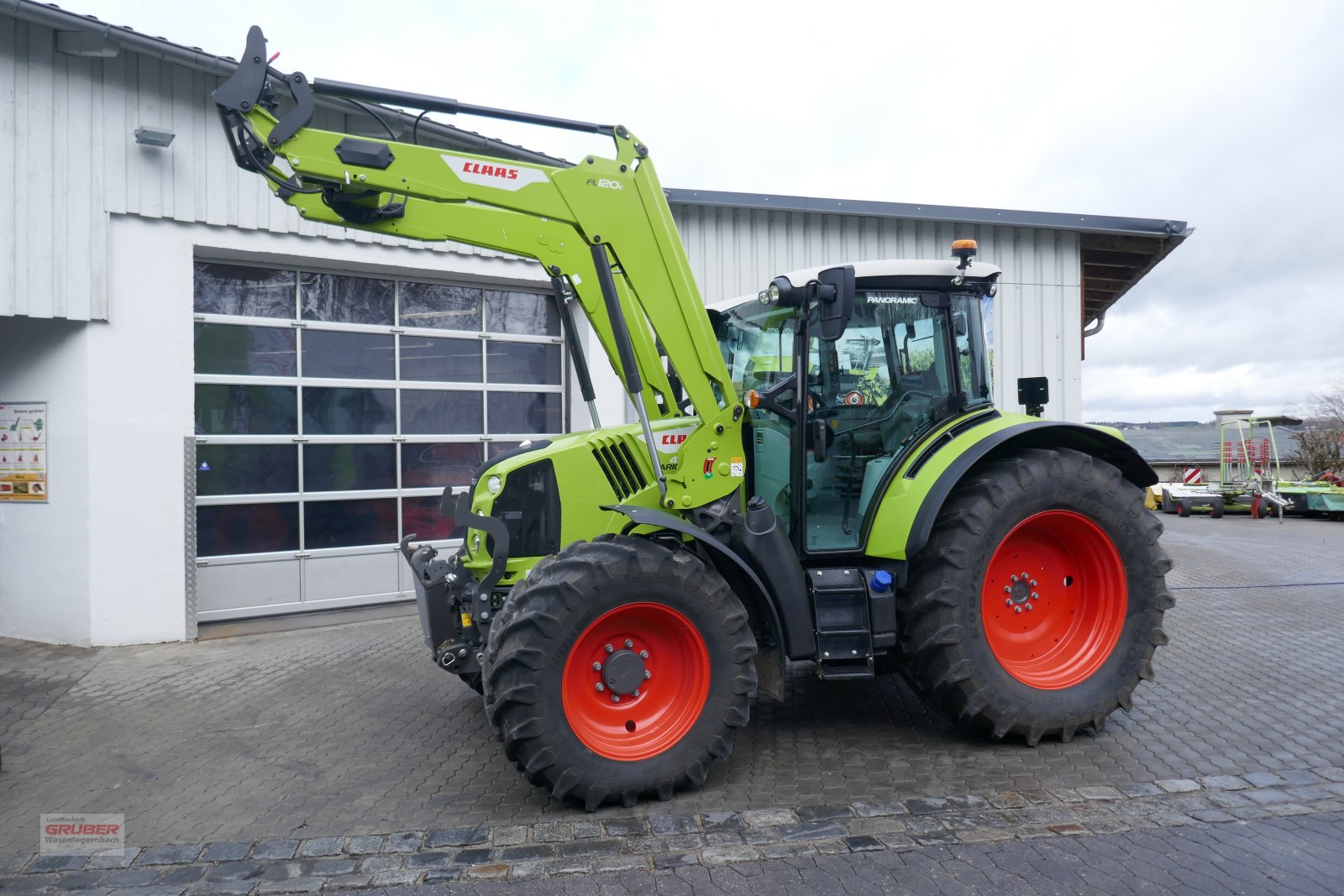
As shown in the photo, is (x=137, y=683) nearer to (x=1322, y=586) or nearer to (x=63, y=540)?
(x=63, y=540)

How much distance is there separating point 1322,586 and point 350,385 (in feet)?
34.2

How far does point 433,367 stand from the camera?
9.23m

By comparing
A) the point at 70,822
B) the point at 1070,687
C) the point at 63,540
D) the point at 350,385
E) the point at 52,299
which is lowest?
the point at 70,822

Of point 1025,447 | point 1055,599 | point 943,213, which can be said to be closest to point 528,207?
point 1025,447

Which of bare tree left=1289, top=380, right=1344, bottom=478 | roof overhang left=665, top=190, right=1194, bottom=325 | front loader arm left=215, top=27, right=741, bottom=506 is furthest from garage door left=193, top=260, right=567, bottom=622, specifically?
bare tree left=1289, top=380, right=1344, bottom=478

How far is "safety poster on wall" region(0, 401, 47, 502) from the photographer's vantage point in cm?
743

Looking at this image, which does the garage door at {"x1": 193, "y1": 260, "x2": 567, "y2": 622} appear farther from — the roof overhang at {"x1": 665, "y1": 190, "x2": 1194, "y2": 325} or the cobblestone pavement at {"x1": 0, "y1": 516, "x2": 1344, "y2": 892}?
the roof overhang at {"x1": 665, "y1": 190, "x2": 1194, "y2": 325}

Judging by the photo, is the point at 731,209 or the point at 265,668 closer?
the point at 265,668

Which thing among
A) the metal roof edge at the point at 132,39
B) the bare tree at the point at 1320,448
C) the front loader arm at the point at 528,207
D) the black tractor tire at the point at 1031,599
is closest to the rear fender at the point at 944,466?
the black tractor tire at the point at 1031,599

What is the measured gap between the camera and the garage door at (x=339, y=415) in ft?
26.6

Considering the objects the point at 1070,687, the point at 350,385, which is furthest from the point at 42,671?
the point at 1070,687

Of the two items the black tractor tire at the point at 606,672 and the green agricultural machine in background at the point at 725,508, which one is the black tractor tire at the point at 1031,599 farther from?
the black tractor tire at the point at 606,672

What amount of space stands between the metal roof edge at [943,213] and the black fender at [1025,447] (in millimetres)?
5611

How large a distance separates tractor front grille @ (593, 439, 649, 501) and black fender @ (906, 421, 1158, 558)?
Result: 4.71 ft
